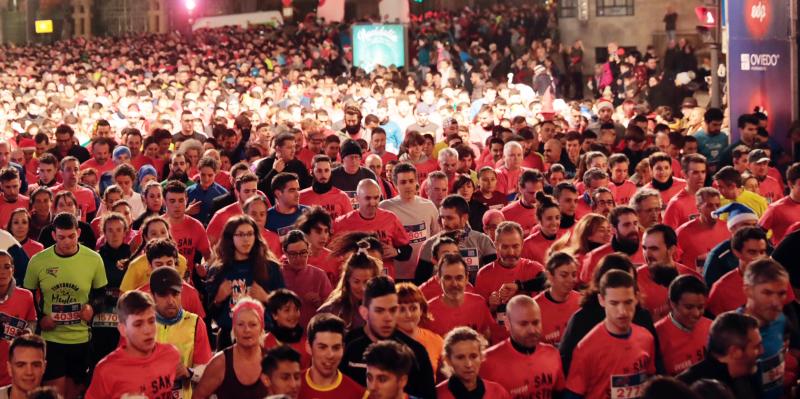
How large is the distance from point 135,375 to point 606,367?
2.55m

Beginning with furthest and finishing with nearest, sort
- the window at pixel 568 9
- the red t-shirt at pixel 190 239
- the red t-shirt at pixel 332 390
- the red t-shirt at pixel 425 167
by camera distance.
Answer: the window at pixel 568 9 → the red t-shirt at pixel 425 167 → the red t-shirt at pixel 190 239 → the red t-shirt at pixel 332 390

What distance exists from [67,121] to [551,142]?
866 cm

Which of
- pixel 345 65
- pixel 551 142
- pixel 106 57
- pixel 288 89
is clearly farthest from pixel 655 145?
pixel 106 57

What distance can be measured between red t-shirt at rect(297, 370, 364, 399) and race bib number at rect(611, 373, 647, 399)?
53.5 inches

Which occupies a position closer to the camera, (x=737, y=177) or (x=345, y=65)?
(x=737, y=177)

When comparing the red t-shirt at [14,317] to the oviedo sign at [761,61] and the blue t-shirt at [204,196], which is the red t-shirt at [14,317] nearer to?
the blue t-shirt at [204,196]

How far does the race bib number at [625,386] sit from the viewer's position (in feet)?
26.2

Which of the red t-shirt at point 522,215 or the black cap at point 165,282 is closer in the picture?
the black cap at point 165,282

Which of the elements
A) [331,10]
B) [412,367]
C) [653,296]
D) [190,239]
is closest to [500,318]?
[653,296]

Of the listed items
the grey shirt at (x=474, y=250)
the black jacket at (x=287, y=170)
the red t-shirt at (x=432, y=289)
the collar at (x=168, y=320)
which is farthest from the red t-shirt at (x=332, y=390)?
the black jacket at (x=287, y=170)

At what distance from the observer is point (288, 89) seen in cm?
2894

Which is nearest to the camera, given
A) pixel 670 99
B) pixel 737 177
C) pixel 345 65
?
pixel 737 177

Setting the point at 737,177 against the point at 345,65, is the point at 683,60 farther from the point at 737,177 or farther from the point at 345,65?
the point at 737,177

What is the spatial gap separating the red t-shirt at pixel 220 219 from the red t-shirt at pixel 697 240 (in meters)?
3.65
